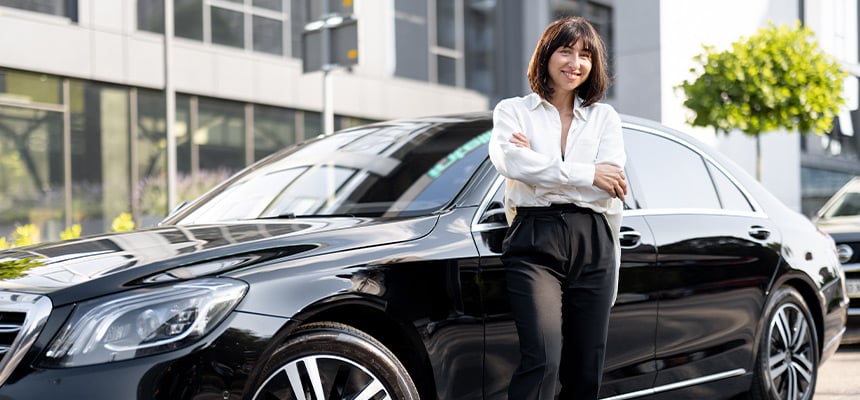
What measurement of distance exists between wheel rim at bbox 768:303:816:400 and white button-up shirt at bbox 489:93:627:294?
6.12 feet

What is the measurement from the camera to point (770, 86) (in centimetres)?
1497

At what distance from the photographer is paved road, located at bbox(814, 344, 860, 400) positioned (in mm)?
5814

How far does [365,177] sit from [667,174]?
142 cm

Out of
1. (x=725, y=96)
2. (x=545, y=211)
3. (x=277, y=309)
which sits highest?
(x=725, y=96)

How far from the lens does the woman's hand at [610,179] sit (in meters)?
3.22

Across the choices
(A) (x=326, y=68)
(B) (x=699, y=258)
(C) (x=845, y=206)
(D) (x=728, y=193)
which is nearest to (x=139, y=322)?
(B) (x=699, y=258)

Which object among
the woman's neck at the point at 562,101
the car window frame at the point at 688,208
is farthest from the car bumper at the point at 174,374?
the car window frame at the point at 688,208

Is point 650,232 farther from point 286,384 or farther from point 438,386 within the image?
point 286,384

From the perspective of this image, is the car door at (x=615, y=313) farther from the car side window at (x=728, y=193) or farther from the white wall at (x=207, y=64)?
the white wall at (x=207, y=64)

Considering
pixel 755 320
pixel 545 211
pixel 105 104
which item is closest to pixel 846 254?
pixel 755 320

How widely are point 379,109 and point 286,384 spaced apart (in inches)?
698

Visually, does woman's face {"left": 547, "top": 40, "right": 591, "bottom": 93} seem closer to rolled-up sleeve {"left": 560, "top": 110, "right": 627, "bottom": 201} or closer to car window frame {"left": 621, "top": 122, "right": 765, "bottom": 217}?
rolled-up sleeve {"left": 560, "top": 110, "right": 627, "bottom": 201}

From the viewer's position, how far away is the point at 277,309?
2828mm

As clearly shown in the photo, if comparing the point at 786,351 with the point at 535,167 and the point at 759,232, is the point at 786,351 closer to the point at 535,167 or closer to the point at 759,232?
the point at 759,232
